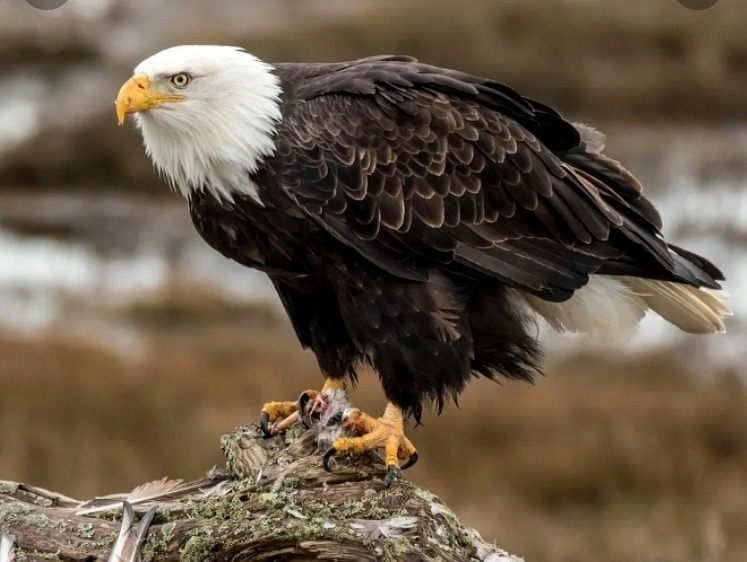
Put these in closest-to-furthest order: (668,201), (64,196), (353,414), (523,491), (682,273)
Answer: (353,414) → (682,273) → (523,491) → (668,201) → (64,196)

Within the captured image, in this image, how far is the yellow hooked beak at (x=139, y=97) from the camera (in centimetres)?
419

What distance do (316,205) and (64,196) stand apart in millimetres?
15935

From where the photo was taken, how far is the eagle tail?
196 inches

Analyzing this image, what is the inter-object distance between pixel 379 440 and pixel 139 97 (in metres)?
1.70

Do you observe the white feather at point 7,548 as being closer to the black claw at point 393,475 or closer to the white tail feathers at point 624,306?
the black claw at point 393,475

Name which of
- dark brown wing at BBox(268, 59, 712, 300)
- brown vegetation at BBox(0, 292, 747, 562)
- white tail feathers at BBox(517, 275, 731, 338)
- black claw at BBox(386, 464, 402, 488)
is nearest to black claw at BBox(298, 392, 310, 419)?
black claw at BBox(386, 464, 402, 488)

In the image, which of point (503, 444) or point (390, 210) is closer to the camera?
point (390, 210)

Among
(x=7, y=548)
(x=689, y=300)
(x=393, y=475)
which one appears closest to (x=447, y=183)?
(x=393, y=475)

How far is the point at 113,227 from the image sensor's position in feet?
58.6

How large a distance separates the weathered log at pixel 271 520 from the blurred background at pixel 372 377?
189 centimetres

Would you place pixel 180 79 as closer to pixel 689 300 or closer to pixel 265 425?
pixel 265 425

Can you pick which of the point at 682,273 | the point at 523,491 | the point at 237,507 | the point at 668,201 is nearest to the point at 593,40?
the point at 668,201

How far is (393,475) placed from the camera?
412 cm

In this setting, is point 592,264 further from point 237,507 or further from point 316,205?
point 237,507
